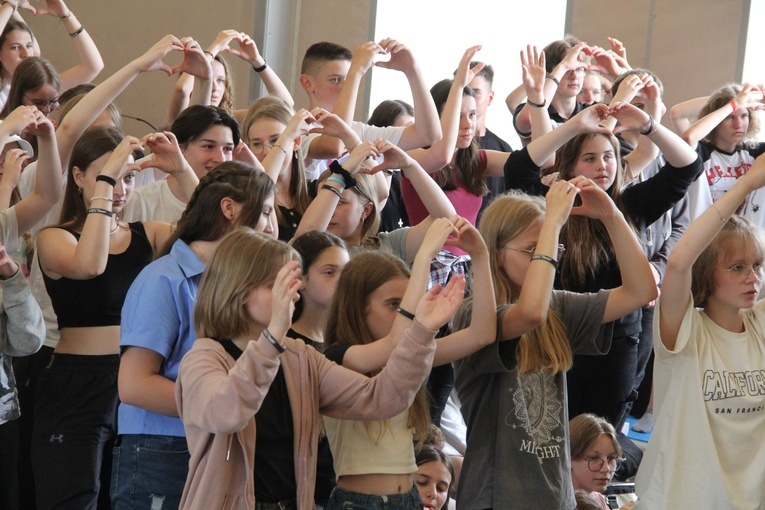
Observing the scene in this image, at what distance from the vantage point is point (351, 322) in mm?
2414

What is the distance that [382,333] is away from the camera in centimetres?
243

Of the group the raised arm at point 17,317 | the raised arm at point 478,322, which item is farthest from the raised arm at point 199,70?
the raised arm at point 478,322

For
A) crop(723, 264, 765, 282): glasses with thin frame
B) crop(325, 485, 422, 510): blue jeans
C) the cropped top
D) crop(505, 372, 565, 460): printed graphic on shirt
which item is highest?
crop(723, 264, 765, 282): glasses with thin frame

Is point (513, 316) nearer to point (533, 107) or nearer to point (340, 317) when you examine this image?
point (340, 317)

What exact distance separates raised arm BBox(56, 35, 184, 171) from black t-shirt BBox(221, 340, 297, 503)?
60.0 inches

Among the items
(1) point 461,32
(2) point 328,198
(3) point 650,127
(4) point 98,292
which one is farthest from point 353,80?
(1) point 461,32

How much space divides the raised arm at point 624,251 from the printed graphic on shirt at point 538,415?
12.3 inches

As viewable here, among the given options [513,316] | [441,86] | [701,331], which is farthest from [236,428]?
[441,86]

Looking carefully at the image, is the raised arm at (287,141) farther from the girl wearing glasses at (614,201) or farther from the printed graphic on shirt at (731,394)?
the printed graphic on shirt at (731,394)

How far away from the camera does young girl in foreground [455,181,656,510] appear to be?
246 centimetres

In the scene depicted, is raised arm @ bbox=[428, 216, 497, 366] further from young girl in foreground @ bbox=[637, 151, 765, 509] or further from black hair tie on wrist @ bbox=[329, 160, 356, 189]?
black hair tie on wrist @ bbox=[329, 160, 356, 189]

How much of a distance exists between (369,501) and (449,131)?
1.84 metres

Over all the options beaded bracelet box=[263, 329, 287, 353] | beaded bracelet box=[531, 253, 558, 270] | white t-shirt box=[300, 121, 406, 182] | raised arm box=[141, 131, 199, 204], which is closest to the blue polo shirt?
beaded bracelet box=[263, 329, 287, 353]

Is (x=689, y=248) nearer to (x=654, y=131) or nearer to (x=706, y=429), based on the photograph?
(x=706, y=429)
